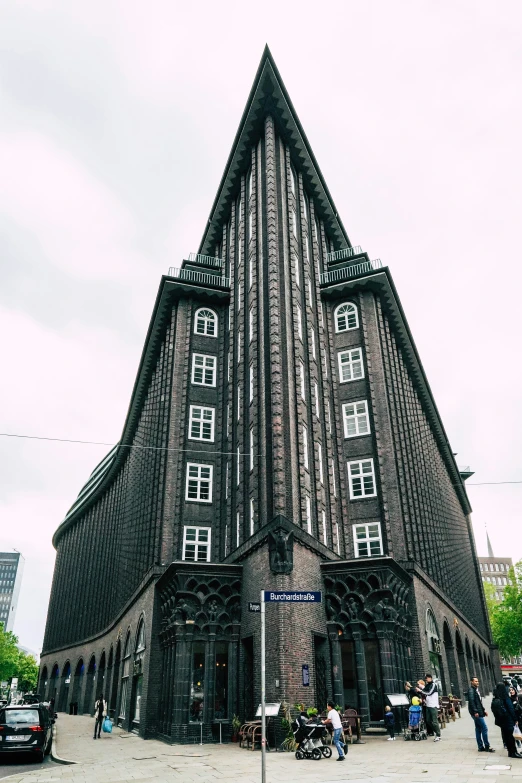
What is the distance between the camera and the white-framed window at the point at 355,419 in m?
33.9

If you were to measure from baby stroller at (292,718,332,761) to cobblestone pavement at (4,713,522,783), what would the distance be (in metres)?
0.34

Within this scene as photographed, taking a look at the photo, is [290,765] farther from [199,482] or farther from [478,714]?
[199,482]

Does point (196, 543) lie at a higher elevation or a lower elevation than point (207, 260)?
lower

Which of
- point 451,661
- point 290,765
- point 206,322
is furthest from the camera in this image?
point 206,322

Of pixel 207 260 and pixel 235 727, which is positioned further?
pixel 207 260

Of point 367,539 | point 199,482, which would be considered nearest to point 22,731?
point 199,482

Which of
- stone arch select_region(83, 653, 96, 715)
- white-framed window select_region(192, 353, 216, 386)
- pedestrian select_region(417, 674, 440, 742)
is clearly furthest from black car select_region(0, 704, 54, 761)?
stone arch select_region(83, 653, 96, 715)

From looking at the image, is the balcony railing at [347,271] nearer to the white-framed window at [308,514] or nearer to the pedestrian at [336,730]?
the white-framed window at [308,514]

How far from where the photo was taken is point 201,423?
114 ft

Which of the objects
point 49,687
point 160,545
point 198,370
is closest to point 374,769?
point 160,545

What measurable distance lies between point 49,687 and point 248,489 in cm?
6531

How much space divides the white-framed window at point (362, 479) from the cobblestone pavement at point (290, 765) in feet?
40.7

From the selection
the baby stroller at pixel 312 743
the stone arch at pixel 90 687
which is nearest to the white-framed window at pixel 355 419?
the baby stroller at pixel 312 743

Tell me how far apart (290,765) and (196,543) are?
52.4 feet
